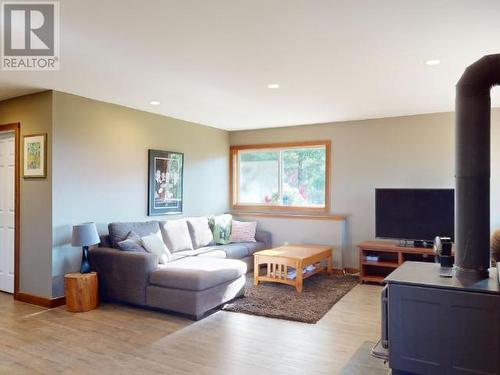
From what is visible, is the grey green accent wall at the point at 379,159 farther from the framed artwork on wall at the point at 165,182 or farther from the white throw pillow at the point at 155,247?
the white throw pillow at the point at 155,247

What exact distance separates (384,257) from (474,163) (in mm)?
3337

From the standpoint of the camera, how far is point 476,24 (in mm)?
2559

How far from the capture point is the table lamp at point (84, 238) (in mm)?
4117

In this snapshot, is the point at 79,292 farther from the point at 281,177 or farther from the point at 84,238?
the point at 281,177

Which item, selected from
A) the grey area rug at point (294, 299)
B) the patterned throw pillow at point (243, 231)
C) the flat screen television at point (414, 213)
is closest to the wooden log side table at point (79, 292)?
the grey area rug at point (294, 299)

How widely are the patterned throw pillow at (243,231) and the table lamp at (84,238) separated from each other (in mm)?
2479

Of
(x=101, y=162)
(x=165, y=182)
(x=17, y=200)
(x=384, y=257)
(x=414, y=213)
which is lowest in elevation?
(x=384, y=257)

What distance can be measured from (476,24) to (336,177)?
3818 millimetres

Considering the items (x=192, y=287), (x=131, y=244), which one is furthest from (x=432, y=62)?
(x=131, y=244)

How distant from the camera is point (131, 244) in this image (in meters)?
4.40

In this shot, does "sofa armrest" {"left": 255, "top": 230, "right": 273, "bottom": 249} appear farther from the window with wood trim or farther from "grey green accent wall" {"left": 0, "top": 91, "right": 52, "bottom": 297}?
"grey green accent wall" {"left": 0, "top": 91, "right": 52, "bottom": 297}

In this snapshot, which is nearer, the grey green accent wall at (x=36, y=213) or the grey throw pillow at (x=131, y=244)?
the grey green accent wall at (x=36, y=213)

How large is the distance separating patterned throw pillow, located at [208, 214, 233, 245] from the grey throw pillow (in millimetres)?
1681

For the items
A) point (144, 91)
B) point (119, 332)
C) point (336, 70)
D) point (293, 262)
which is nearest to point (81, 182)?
point (144, 91)
